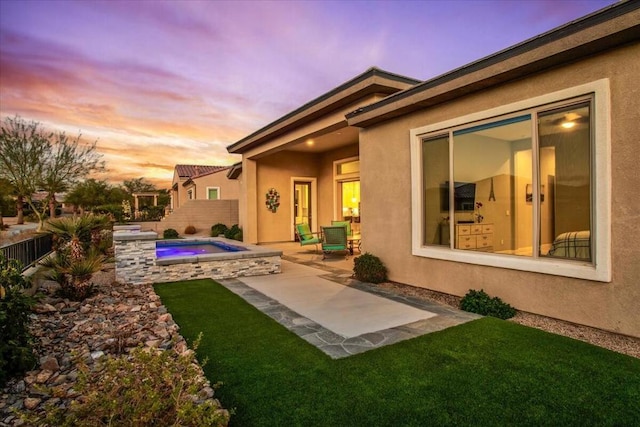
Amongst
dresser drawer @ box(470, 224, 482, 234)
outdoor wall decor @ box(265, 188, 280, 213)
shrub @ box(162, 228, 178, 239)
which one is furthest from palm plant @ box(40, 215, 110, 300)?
shrub @ box(162, 228, 178, 239)

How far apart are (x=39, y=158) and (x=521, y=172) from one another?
19900 millimetres

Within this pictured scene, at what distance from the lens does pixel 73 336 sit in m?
4.16

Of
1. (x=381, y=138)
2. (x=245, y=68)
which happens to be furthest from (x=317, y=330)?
(x=245, y=68)

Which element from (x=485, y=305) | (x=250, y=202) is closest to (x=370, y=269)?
(x=485, y=305)

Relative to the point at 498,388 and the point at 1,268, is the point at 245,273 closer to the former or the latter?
the point at 1,268

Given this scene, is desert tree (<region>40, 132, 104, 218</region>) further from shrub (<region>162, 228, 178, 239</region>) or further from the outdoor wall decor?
the outdoor wall decor

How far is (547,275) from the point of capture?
14.9 feet

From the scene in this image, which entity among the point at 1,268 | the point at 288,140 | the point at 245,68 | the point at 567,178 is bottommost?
the point at 1,268

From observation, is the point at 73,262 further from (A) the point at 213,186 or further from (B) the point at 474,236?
(A) the point at 213,186

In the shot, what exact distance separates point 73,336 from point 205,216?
1434 centimetres

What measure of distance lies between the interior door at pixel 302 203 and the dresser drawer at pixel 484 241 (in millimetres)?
9765

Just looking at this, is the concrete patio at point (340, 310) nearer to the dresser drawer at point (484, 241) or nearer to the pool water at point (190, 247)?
the dresser drawer at point (484, 241)

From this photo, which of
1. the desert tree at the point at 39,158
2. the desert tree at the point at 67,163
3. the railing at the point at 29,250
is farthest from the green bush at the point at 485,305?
the desert tree at the point at 67,163

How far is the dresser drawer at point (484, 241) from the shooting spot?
549 cm
